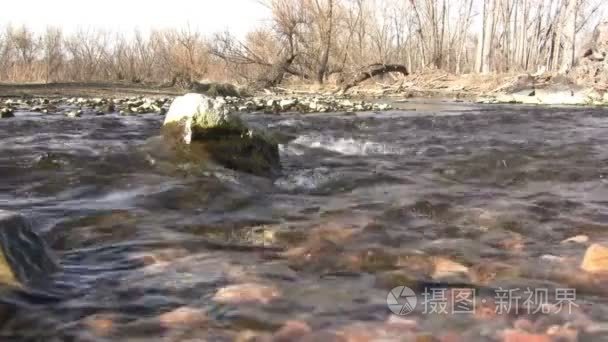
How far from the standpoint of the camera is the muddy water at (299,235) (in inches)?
88.1

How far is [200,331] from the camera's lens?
213cm

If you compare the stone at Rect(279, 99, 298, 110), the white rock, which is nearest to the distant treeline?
the stone at Rect(279, 99, 298, 110)

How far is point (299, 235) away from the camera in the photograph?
10.9 ft

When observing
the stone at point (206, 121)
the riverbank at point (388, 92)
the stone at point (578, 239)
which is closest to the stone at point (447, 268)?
the stone at point (578, 239)

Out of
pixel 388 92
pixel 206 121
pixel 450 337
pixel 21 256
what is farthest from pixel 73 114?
pixel 388 92

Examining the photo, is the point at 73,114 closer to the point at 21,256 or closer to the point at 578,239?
the point at 21,256

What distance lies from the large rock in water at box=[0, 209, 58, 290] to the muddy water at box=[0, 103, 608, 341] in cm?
10

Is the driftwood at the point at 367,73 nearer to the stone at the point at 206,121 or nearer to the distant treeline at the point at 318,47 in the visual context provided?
the distant treeline at the point at 318,47

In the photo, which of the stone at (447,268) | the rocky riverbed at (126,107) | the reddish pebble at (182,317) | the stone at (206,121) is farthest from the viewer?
the rocky riverbed at (126,107)

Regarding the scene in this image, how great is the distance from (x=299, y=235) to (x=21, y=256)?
1.43 meters

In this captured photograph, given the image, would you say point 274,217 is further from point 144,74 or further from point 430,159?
point 144,74

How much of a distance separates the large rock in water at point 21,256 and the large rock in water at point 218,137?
2622 millimetres

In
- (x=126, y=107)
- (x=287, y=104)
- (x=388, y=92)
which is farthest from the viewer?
(x=388, y=92)

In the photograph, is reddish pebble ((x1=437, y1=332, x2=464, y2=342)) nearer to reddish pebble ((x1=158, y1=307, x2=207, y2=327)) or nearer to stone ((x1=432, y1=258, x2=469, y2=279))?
stone ((x1=432, y1=258, x2=469, y2=279))
